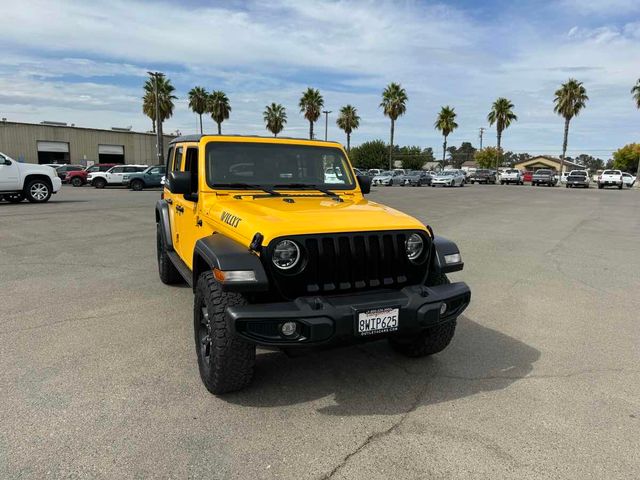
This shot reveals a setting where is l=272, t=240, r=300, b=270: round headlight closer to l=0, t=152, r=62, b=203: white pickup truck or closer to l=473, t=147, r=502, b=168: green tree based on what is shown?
l=0, t=152, r=62, b=203: white pickup truck

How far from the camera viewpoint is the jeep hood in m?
3.07

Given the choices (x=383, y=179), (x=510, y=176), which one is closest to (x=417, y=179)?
(x=383, y=179)

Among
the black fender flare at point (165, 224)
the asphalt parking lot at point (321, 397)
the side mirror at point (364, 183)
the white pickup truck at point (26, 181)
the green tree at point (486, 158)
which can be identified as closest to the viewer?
the asphalt parking lot at point (321, 397)

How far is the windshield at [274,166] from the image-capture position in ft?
13.8

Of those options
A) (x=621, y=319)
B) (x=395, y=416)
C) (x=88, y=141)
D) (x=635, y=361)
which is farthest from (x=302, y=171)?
(x=88, y=141)

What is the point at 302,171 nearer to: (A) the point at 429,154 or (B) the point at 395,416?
(B) the point at 395,416

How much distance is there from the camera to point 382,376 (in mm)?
3602

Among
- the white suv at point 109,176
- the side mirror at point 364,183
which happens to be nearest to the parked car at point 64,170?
the white suv at point 109,176

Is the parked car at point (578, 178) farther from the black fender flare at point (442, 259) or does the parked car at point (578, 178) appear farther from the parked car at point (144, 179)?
the black fender flare at point (442, 259)

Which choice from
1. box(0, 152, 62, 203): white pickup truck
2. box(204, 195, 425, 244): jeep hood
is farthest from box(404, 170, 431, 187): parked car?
box(204, 195, 425, 244): jeep hood

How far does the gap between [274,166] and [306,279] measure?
1683 millimetres

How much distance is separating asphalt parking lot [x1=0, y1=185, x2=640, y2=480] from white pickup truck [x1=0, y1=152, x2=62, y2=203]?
38.4ft

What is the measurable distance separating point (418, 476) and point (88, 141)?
5838 centimetres

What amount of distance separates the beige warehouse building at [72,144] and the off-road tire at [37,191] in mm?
34961
